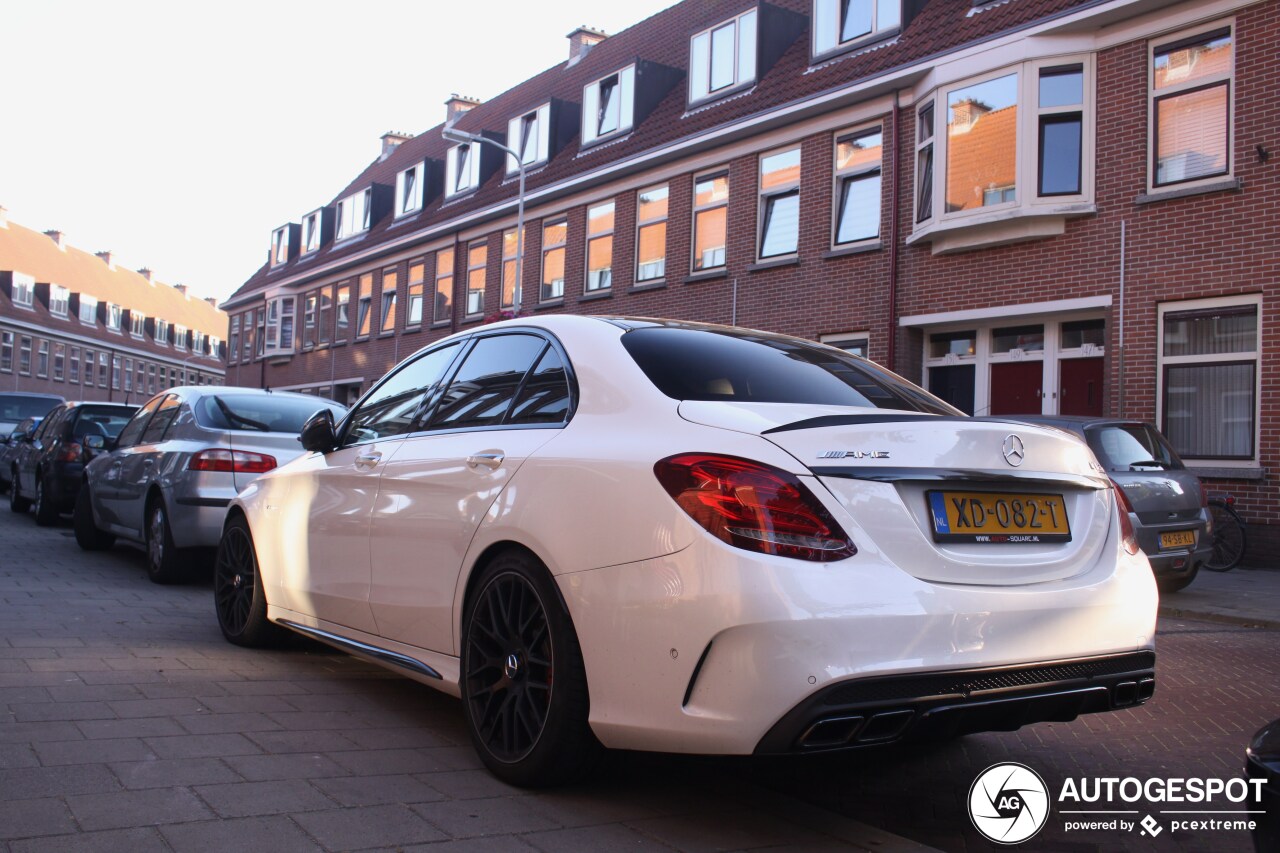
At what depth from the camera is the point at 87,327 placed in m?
78.8

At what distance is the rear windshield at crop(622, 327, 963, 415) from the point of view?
3799 millimetres

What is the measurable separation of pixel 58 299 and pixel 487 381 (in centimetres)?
8111

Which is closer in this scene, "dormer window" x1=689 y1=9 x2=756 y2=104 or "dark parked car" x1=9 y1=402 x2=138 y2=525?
"dark parked car" x1=9 y1=402 x2=138 y2=525

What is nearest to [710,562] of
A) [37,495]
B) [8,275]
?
[37,495]

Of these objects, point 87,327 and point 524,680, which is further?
point 87,327

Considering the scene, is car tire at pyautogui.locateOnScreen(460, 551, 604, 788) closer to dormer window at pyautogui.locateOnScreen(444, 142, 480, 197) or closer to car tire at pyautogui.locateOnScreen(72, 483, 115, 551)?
car tire at pyautogui.locateOnScreen(72, 483, 115, 551)

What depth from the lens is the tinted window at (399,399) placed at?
497cm

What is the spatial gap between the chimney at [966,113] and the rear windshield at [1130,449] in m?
6.88

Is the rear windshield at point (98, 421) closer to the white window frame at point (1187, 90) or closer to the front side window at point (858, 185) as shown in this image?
the front side window at point (858, 185)

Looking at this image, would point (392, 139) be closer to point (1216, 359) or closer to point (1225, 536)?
point (1216, 359)

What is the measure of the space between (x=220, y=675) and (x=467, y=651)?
190 centimetres

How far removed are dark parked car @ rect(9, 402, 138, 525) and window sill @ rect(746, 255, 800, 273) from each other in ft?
33.6

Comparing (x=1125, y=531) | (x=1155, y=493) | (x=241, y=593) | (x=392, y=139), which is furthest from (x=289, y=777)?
(x=392, y=139)

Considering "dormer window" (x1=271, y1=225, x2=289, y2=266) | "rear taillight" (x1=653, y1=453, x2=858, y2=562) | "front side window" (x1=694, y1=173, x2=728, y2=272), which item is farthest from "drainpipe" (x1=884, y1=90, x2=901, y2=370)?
"dormer window" (x1=271, y1=225, x2=289, y2=266)
